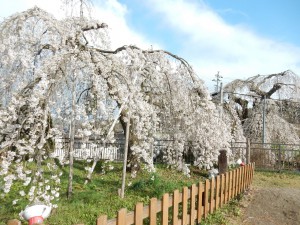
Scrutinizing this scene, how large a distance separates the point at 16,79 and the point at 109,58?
2.11 m

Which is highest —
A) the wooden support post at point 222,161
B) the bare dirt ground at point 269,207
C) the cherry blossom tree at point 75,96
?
the cherry blossom tree at point 75,96

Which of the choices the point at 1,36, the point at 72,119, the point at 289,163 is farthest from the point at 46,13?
the point at 289,163

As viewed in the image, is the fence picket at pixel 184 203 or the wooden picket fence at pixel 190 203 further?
the fence picket at pixel 184 203

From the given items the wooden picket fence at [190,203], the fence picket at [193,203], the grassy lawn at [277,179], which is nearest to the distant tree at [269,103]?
the grassy lawn at [277,179]

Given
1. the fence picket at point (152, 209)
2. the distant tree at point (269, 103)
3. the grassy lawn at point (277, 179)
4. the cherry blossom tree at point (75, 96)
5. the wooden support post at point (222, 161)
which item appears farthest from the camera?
the distant tree at point (269, 103)

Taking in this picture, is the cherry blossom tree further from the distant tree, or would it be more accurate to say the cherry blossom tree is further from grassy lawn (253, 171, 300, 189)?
the distant tree

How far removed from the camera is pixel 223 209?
6.81 meters

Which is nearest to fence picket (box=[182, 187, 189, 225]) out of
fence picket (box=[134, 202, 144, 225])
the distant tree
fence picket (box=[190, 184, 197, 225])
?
fence picket (box=[190, 184, 197, 225])

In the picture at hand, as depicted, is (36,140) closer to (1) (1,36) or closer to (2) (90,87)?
(2) (90,87)

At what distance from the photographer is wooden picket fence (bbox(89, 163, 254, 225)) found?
3592 mm

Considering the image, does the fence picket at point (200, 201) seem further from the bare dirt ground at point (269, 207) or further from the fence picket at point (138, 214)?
the fence picket at point (138, 214)

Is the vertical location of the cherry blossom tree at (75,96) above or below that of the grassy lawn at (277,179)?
above

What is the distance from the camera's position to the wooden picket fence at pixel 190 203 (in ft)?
11.8

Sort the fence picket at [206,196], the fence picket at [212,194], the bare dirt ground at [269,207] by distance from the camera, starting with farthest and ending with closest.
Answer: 1. the bare dirt ground at [269,207]
2. the fence picket at [212,194]
3. the fence picket at [206,196]
